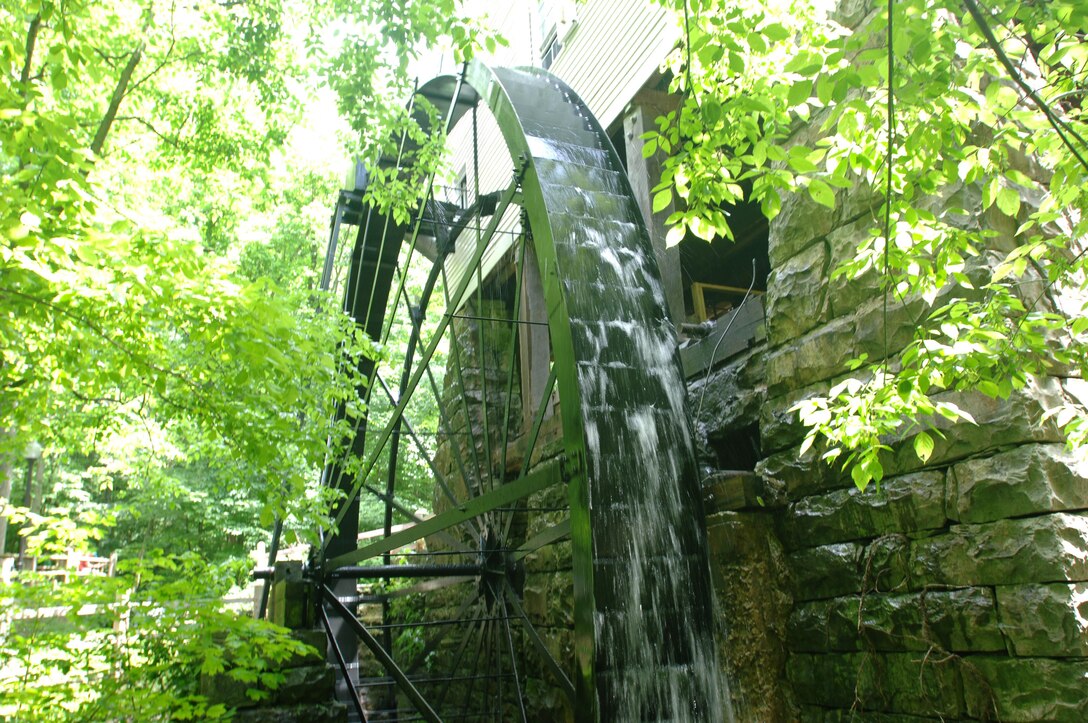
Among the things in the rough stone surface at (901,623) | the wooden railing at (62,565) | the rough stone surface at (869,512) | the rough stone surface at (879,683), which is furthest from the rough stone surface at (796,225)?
the wooden railing at (62,565)

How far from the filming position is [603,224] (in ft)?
13.4

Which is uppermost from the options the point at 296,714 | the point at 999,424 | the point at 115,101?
the point at 115,101

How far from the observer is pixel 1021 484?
2.94 meters

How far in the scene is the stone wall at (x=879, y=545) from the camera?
2861 mm

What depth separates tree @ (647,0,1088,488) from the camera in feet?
7.39

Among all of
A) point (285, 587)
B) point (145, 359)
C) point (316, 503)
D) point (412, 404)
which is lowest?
point (285, 587)

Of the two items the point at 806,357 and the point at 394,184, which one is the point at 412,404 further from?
the point at 806,357

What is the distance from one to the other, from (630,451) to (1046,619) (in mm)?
1686

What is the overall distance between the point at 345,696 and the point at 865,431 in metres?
5.70

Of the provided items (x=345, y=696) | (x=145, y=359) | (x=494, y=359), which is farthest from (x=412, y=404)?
(x=145, y=359)

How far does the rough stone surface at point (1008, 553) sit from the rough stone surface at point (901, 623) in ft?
0.26

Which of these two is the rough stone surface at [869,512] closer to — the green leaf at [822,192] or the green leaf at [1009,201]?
the green leaf at [1009,201]

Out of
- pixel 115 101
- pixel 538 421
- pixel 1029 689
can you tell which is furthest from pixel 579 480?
pixel 115 101

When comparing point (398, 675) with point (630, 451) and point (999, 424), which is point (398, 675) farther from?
point (999, 424)
